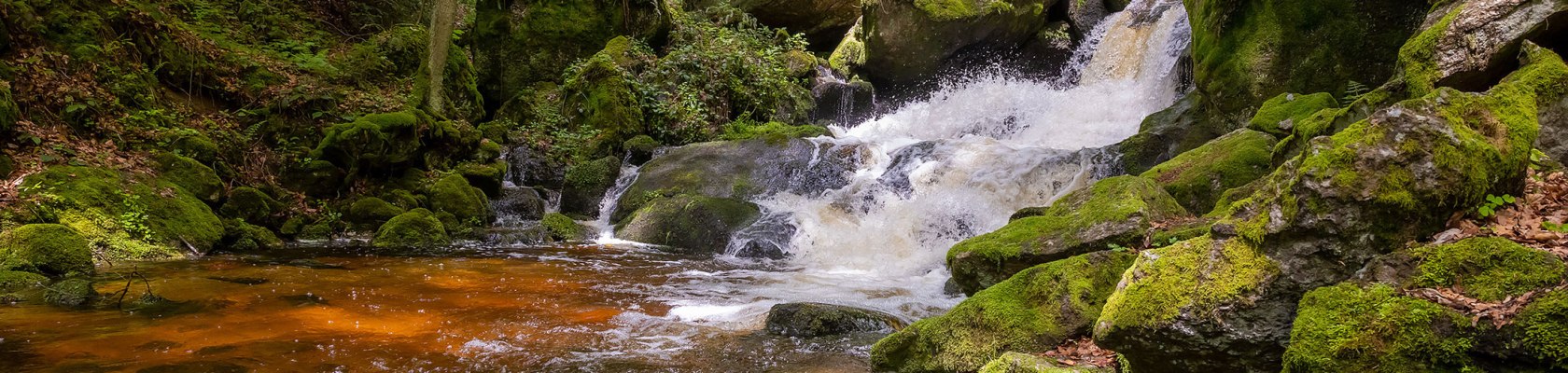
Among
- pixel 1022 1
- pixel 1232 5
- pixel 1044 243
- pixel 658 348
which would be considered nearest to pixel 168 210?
pixel 658 348

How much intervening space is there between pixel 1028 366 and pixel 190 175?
10.2 m

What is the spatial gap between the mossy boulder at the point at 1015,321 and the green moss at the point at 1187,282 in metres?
0.86

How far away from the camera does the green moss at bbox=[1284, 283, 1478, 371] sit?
269 centimetres

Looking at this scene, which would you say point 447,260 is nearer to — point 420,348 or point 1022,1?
point 420,348

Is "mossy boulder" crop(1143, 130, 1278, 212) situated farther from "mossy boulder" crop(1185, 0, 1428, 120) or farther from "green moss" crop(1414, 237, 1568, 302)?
"green moss" crop(1414, 237, 1568, 302)

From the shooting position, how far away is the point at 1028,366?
152 inches

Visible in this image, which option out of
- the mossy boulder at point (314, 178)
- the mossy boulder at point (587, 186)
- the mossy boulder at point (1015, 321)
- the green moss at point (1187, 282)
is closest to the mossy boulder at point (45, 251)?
the mossy boulder at point (314, 178)

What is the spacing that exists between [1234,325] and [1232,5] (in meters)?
8.80

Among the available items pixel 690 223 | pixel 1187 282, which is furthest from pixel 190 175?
pixel 1187 282

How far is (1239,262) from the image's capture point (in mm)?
3412

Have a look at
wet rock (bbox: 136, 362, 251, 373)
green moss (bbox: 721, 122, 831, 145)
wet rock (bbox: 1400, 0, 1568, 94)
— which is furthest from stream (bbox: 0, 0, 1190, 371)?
wet rock (bbox: 1400, 0, 1568, 94)

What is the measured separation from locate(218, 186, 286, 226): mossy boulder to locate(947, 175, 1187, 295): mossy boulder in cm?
882

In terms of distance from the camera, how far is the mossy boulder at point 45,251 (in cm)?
645

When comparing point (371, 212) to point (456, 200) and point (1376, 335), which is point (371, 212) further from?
point (1376, 335)
